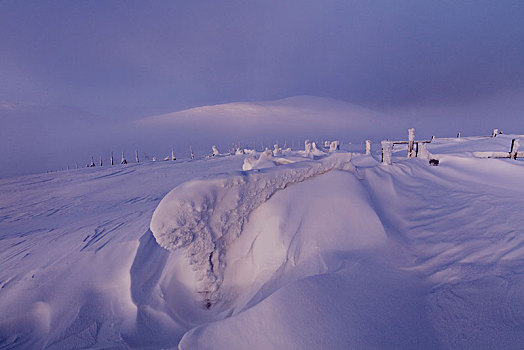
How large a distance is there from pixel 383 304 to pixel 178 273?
268 cm

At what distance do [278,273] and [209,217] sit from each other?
1.12 meters

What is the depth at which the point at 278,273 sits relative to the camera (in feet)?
8.52

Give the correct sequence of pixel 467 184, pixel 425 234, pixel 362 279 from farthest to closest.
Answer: pixel 467 184, pixel 425 234, pixel 362 279

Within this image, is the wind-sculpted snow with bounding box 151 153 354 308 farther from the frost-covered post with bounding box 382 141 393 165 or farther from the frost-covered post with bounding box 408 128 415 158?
the frost-covered post with bounding box 408 128 415 158

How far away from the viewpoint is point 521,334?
1434 millimetres

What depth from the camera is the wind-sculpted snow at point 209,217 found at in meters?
2.72

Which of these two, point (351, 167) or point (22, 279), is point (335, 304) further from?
point (22, 279)

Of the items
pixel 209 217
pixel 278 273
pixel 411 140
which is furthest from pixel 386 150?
pixel 209 217

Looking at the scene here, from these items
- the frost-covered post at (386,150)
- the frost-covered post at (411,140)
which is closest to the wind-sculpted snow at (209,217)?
the frost-covered post at (386,150)

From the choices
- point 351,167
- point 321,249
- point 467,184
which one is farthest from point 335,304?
point 467,184

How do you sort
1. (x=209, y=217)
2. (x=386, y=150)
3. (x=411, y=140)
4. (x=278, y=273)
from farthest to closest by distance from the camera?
(x=411, y=140) → (x=386, y=150) → (x=209, y=217) → (x=278, y=273)

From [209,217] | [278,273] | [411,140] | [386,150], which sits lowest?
[278,273]

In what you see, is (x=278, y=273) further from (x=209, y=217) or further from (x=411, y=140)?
(x=411, y=140)

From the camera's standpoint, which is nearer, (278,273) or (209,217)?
(278,273)
